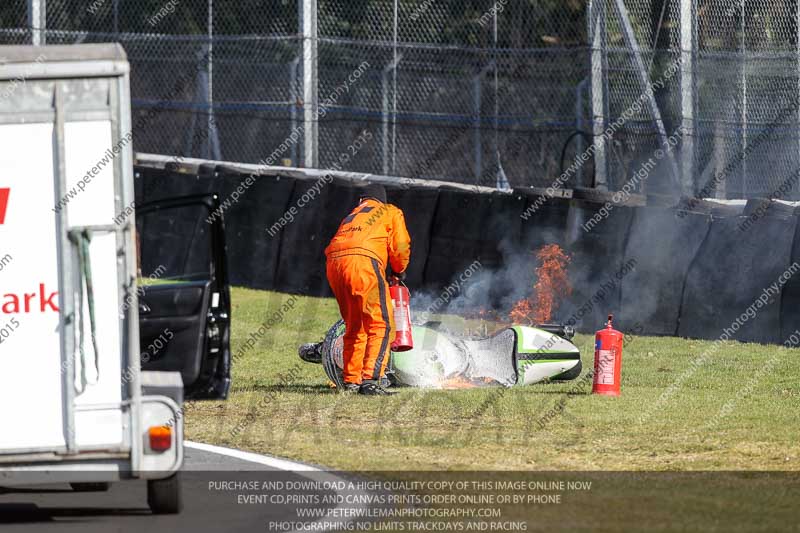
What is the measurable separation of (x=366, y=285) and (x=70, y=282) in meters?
4.57

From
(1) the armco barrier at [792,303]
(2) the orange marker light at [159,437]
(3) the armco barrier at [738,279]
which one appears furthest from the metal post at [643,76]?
(2) the orange marker light at [159,437]

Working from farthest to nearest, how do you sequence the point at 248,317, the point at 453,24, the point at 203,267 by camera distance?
the point at 453,24, the point at 203,267, the point at 248,317

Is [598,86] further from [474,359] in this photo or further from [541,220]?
[474,359]

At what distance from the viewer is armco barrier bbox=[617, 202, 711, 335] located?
15.3m

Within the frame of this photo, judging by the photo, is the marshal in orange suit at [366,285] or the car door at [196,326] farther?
the marshal in orange suit at [366,285]

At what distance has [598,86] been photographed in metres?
17.9

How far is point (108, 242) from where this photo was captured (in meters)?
7.59

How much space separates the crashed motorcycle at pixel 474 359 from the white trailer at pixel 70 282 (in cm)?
488

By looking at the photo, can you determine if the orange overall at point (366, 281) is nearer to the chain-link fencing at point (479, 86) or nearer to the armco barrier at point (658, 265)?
the armco barrier at point (658, 265)

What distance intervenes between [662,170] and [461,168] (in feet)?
13.6

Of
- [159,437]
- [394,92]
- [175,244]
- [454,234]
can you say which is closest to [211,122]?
[175,244]

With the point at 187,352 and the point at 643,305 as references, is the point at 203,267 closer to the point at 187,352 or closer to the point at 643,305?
the point at 643,305

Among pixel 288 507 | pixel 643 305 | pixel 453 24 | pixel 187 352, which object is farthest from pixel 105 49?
pixel 453 24

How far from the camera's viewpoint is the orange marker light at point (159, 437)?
7.64m
